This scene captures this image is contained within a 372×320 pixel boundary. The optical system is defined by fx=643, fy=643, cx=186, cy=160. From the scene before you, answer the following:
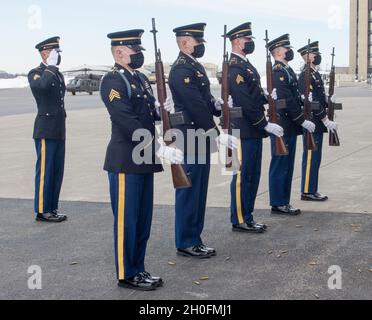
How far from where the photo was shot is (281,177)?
24.3 ft

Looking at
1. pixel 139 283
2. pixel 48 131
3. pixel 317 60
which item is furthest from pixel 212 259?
pixel 317 60

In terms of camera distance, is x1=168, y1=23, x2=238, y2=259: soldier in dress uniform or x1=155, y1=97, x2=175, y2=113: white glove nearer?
x1=155, y1=97, x2=175, y2=113: white glove

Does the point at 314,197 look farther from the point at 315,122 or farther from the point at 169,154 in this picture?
the point at 169,154

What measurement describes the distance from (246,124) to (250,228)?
106 cm

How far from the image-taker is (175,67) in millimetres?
5633

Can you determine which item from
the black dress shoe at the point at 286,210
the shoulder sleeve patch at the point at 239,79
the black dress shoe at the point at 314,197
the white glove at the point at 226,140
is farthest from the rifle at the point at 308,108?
the white glove at the point at 226,140

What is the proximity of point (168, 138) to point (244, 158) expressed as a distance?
1.69m

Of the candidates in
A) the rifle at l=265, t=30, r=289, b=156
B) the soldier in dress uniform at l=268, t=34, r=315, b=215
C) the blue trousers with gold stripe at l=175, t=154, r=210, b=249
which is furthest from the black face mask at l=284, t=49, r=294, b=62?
the blue trousers with gold stripe at l=175, t=154, r=210, b=249

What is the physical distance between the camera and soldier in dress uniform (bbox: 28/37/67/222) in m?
7.20

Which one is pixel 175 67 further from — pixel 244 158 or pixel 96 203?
pixel 96 203

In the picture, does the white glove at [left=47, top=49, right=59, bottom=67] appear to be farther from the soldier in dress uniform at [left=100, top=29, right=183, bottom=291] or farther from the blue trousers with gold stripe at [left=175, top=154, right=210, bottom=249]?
the soldier in dress uniform at [left=100, top=29, right=183, bottom=291]

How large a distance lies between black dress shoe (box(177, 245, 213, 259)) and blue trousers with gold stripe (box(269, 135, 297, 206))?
6.09 ft

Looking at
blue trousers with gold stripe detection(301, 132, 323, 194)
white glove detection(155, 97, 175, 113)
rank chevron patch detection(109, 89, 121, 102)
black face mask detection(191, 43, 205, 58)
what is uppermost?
black face mask detection(191, 43, 205, 58)
